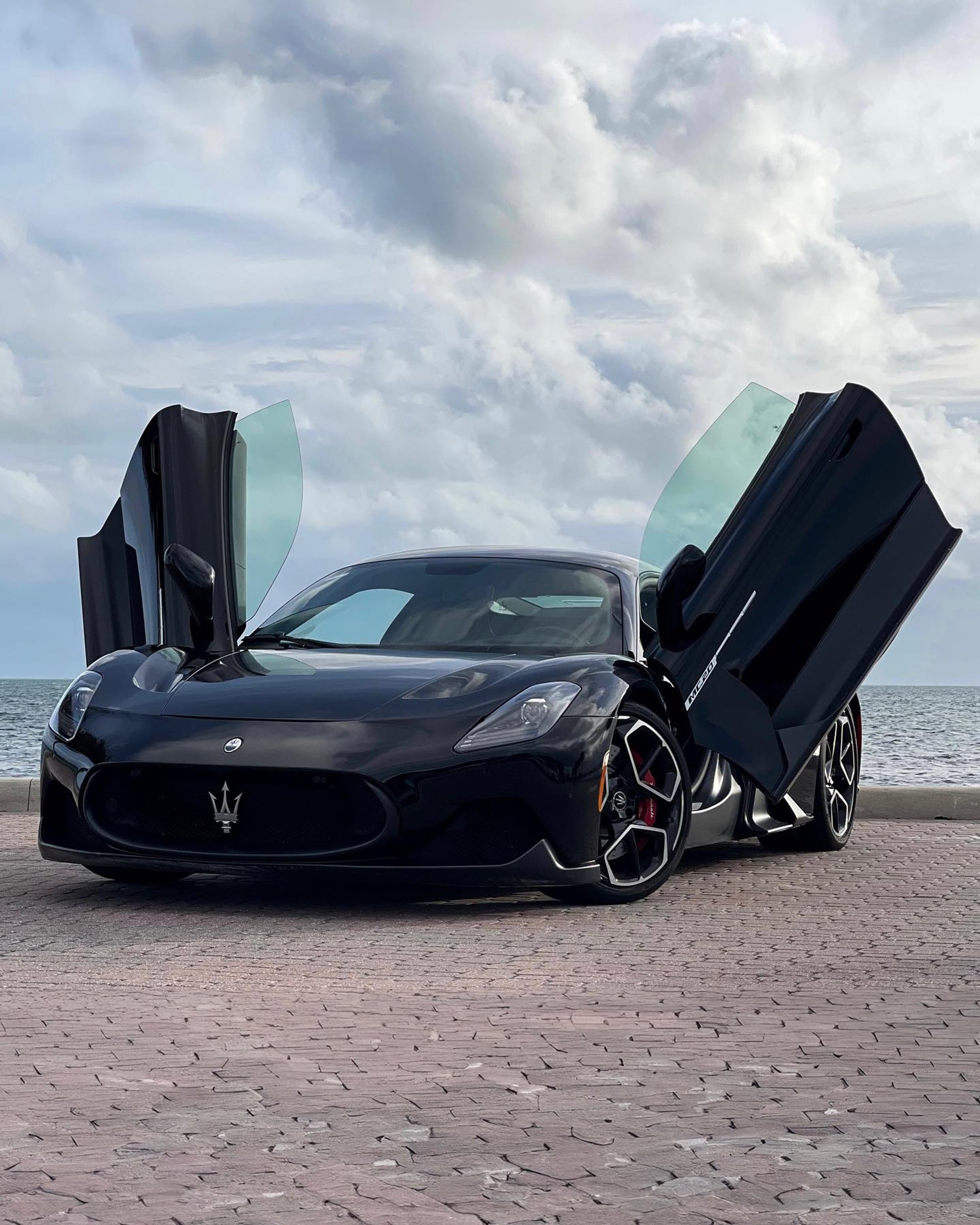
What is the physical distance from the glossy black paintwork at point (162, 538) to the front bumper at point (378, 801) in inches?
48.4

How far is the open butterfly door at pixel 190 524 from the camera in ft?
23.7

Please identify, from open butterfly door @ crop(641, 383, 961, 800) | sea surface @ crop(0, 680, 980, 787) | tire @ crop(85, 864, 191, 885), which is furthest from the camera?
sea surface @ crop(0, 680, 980, 787)

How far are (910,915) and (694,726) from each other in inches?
43.6

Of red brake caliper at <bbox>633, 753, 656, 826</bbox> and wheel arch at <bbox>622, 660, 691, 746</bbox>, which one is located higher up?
wheel arch at <bbox>622, 660, 691, 746</bbox>

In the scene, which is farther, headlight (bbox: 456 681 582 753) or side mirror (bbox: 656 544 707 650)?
side mirror (bbox: 656 544 707 650)

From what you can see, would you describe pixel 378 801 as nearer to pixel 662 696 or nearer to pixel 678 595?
pixel 662 696

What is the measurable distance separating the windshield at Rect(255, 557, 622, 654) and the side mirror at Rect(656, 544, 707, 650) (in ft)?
0.65

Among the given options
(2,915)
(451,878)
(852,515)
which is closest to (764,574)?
(852,515)

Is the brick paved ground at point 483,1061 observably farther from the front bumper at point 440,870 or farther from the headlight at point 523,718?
the headlight at point 523,718

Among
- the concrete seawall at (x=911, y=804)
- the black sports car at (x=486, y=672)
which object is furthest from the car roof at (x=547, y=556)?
the concrete seawall at (x=911, y=804)

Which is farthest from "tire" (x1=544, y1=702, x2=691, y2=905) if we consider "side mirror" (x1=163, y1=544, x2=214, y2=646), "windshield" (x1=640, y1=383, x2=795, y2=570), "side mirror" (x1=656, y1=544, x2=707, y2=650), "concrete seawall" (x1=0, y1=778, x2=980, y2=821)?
"concrete seawall" (x1=0, y1=778, x2=980, y2=821)

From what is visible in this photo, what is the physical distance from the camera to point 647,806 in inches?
247

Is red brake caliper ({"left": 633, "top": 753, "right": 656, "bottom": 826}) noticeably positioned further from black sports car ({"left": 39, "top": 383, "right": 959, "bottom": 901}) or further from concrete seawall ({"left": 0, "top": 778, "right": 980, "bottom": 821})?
concrete seawall ({"left": 0, "top": 778, "right": 980, "bottom": 821})

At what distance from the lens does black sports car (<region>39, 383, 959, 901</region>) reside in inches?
224
